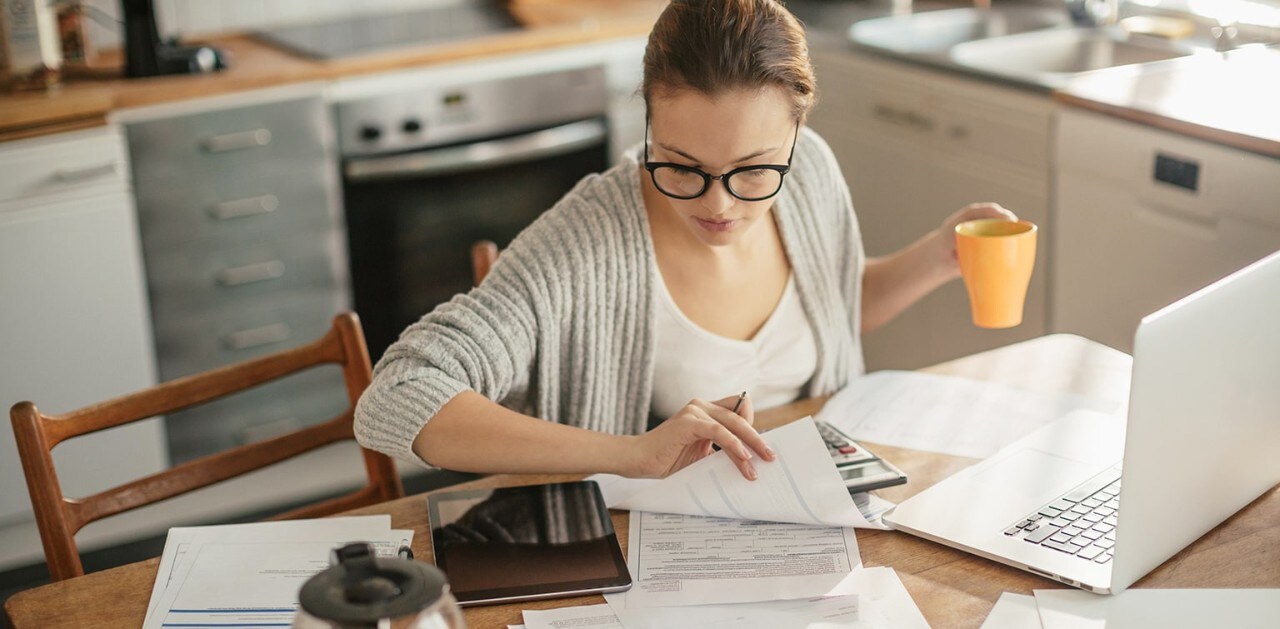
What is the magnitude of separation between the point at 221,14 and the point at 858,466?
8.22 feet

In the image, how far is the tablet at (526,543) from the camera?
123 cm

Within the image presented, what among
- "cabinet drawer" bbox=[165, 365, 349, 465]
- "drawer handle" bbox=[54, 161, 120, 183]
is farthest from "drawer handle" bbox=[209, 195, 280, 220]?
"cabinet drawer" bbox=[165, 365, 349, 465]

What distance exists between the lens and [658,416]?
5.67 ft

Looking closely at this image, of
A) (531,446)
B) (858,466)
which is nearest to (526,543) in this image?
(531,446)

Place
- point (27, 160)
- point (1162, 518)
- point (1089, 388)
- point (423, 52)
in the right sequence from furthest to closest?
point (423, 52)
point (27, 160)
point (1089, 388)
point (1162, 518)

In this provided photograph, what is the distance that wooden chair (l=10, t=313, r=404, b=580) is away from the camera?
142 centimetres

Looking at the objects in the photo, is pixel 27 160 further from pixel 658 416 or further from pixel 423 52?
pixel 658 416

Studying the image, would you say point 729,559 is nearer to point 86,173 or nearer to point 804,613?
point 804,613

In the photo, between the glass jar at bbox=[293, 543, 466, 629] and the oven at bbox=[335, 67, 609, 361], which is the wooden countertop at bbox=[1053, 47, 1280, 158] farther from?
the glass jar at bbox=[293, 543, 466, 629]

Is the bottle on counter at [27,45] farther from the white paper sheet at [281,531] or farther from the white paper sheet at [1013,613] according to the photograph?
the white paper sheet at [1013,613]

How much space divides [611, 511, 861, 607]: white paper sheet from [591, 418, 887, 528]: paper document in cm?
2

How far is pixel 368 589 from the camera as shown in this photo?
85 cm

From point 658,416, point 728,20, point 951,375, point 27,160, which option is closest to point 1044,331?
point 951,375

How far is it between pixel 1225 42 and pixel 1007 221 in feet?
4.94
